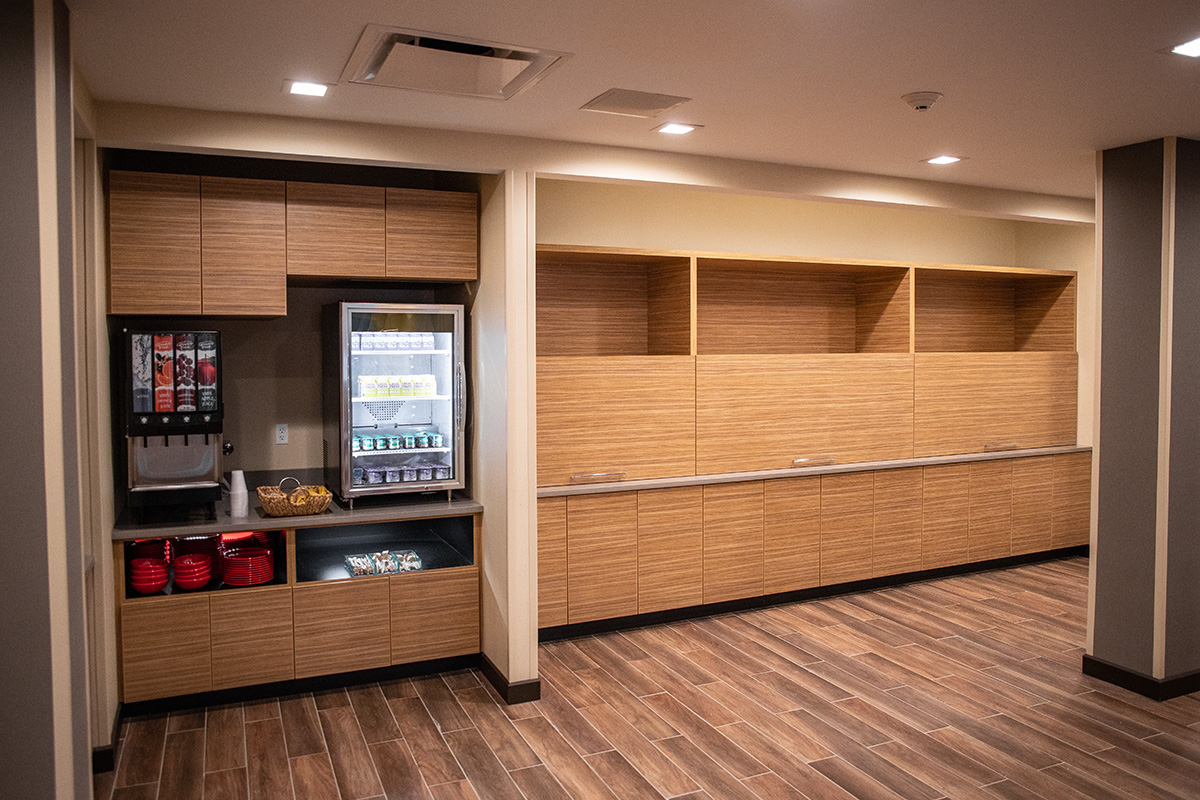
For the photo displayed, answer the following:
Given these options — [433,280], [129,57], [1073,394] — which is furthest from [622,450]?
[1073,394]

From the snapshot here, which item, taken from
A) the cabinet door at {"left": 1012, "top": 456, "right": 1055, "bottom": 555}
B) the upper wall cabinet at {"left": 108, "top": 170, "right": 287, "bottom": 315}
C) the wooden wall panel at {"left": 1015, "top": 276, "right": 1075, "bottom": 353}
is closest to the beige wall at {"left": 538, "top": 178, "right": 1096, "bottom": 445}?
the wooden wall panel at {"left": 1015, "top": 276, "right": 1075, "bottom": 353}

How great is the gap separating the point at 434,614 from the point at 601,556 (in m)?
1.00

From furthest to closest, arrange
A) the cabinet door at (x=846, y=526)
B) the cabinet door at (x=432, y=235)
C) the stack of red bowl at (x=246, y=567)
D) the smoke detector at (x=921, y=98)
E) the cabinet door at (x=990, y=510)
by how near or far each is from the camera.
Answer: the cabinet door at (x=990, y=510)
the cabinet door at (x=846, y=526)
the cabinet door at (x=432, y=235)
the stack of red bowl at (x=246, y=567)
the smoke detector at (x=921, y=98)

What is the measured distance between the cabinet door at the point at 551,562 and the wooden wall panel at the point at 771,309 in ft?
4.83

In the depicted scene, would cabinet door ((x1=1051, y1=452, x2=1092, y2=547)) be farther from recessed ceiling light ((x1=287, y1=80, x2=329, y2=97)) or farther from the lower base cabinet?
recessed ceiling light ((x1=287, y1=80, x2=329, y2=97))

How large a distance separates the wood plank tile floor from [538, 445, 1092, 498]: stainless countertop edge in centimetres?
80

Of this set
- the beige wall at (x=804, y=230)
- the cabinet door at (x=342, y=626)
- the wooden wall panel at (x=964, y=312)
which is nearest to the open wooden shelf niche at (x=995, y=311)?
the wooden wall panel at (x=964, y=312)

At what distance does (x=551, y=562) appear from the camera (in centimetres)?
443

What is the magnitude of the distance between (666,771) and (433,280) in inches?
90.5

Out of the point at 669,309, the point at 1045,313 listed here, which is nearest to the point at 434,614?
the point at 669,309

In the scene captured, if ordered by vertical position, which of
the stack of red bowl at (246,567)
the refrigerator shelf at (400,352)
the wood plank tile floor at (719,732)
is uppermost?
the refrigerator shelf at (400,352)

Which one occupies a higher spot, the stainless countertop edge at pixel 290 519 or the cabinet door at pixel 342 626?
the stainless countertop edge at pixel 290 519

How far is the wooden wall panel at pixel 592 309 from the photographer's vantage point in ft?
15.9

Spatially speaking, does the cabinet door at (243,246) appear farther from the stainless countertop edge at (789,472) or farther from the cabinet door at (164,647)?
the stainless countertop edge at (789,472)
